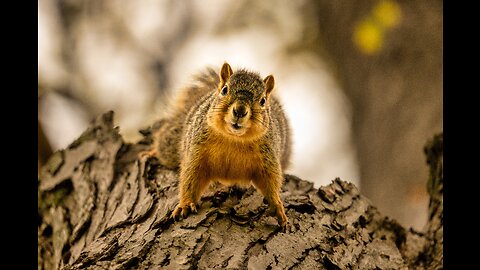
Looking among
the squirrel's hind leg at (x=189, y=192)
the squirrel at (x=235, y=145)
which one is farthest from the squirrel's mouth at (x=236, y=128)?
the squirrel's hind leg at (x=189, y=192)

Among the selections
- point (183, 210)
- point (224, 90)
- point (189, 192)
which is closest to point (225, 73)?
point (224, 90)

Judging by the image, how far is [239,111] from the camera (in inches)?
86.4

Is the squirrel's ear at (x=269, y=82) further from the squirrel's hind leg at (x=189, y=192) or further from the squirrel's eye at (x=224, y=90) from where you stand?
the squirrel's hind leg at (x=189, y=192)

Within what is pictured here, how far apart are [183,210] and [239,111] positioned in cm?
50

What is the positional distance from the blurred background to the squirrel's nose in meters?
0.80

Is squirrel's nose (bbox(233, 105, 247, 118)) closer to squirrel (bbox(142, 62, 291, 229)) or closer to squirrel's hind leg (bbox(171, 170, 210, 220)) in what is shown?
squirrel (bbox(142, 62, 291, 229))

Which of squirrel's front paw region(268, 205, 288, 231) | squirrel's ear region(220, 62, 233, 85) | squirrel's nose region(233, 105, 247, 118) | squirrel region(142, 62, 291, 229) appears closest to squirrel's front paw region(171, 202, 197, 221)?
squirrel region(142, 62, 291, 229)

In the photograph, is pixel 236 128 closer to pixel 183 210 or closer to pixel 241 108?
pixel 241 108

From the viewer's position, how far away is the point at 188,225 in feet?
6.99

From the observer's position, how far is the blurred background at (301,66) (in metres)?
3.70

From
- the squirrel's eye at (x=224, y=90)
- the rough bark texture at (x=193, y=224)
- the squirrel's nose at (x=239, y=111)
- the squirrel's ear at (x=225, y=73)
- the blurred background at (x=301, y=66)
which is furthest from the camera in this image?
the blurred background at (x=301, y=66)

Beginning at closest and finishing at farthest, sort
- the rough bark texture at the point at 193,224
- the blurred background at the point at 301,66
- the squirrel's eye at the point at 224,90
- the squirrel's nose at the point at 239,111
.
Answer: the rough bark texture at the point at 193,224 → the squirrel's nose at the point at 239,111 → the squirrel's eye at the point at 224,90 → the blurred background at the point at 301,66

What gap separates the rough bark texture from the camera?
1963 millimetres

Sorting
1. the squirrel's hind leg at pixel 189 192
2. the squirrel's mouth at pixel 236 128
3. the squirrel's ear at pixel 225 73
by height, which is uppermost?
the squirrel's ear at pixel 225 73
